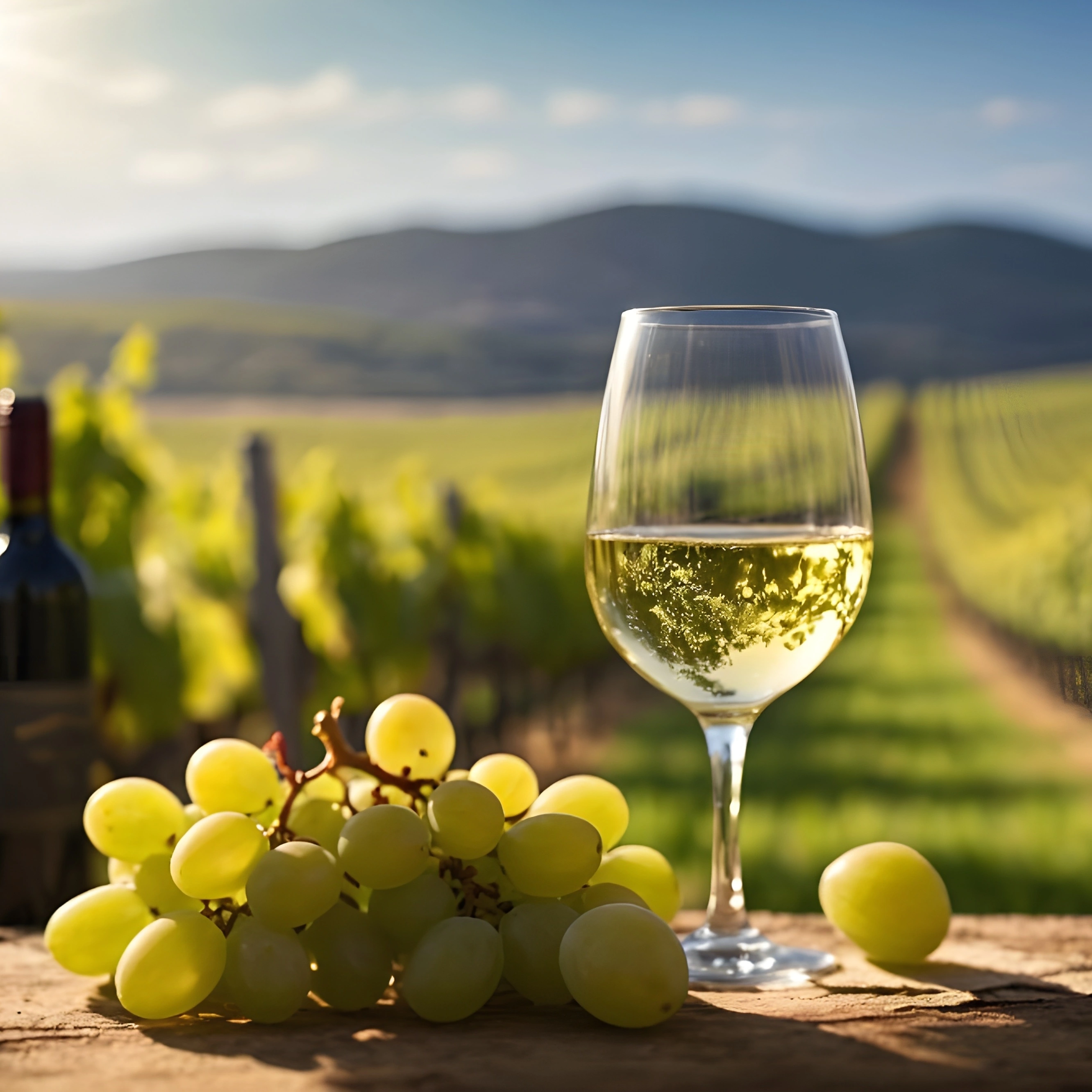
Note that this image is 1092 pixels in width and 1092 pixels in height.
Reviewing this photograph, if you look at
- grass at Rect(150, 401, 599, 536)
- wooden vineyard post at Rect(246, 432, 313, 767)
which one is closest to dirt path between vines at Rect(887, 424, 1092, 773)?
grass at Rect(150, 401, 599, 536)

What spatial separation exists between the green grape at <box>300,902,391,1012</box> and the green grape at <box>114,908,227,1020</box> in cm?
6

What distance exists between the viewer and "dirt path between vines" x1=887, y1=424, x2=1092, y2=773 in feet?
39.1

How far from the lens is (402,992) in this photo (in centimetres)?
81

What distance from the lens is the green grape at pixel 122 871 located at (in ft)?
3.11

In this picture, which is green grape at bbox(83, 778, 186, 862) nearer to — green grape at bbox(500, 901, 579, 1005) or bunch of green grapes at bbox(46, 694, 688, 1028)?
bunch of green grapes at bbox(46, 694, 688, 1028)

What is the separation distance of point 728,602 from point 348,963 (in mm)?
360

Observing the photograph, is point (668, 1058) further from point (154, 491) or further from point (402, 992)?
point (154, 491)

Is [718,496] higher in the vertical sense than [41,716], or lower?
higher

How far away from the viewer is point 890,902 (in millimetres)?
944

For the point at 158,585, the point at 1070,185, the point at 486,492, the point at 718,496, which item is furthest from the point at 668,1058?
the point at 1070,185

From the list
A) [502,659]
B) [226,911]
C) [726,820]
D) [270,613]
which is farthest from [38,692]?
[502,659]

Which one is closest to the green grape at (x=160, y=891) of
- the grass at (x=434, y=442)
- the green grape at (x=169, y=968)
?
the green grape at (x=169, y=968)

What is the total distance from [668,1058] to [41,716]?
0.68 m

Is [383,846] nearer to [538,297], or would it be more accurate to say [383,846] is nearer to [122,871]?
[122,871]
